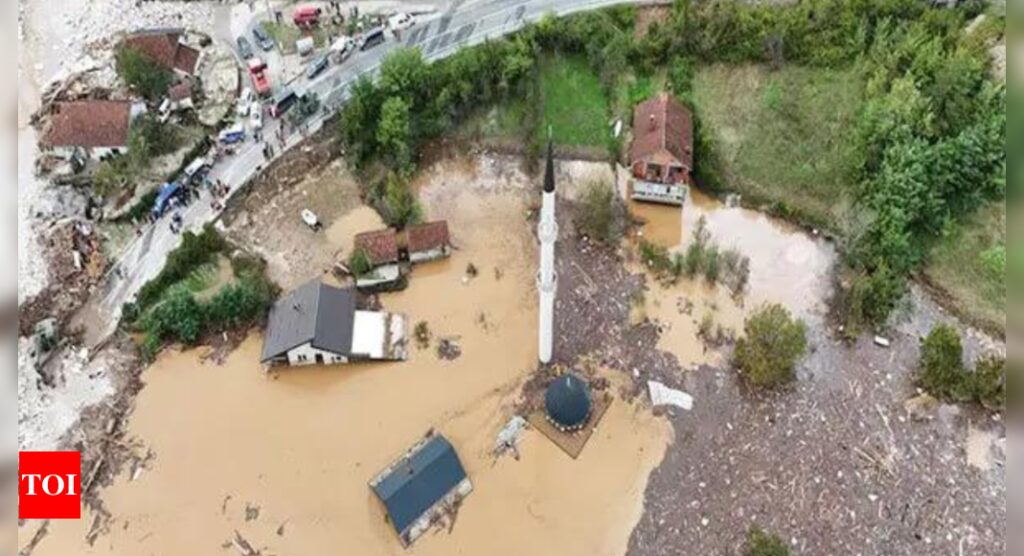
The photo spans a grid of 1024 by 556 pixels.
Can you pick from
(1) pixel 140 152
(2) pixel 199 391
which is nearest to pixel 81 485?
(2) pixel 199 391

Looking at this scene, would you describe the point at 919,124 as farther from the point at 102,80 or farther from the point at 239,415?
the point at 102,80

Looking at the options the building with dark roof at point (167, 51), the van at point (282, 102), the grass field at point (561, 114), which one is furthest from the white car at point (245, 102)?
the grass field at point (561, 114)

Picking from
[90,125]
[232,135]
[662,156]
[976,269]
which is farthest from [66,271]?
[976,269]

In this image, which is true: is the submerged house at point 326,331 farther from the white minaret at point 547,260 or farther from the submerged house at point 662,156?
the submerged house at point 662,156

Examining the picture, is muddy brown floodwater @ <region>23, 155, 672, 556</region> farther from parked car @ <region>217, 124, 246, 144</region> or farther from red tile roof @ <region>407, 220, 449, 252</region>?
parked car @ <region>217, 124, 246, 144</region>

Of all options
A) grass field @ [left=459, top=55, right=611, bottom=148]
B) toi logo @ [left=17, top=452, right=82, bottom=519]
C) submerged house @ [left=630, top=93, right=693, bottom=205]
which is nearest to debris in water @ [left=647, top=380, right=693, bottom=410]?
submerged house @ [left=630, top=93, right=693, bottom=205]

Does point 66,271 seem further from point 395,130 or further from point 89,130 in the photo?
point 395,130
